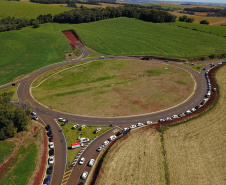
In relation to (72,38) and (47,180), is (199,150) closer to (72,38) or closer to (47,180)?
(47,180)

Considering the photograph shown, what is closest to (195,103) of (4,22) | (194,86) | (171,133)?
(194,86)

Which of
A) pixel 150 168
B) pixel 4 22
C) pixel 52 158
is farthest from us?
pixel 4 22

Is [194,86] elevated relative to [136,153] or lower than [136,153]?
elevated

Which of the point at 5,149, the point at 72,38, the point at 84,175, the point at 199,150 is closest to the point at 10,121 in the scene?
the point at 5,149

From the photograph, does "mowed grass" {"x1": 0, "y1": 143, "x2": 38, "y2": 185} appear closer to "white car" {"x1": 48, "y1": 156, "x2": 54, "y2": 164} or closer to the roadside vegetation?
"white car" {"x1": 48, "y1": 156, "x2": 54, "y2": 164}

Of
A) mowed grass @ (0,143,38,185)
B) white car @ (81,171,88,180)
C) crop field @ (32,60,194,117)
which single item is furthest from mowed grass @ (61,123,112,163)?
mowed grass @ (0,143,38,185)

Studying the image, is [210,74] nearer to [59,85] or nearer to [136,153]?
[136,153]

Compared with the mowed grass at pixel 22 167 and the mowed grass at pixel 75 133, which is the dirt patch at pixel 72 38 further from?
the mowed grass at pixel 22 167
